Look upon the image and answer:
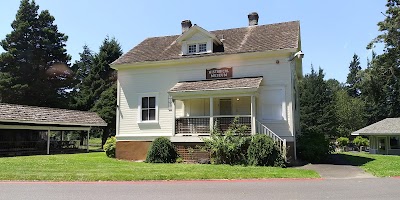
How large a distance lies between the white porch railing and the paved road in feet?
16.4

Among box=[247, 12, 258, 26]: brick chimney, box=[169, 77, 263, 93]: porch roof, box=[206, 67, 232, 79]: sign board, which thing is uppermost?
box=[247, 12, 258, 26]: brick chimney

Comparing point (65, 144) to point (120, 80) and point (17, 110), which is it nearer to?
point (17, 110)

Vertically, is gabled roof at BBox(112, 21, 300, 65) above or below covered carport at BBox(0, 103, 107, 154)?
above

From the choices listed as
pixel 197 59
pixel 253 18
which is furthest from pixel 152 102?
pixel 253 18

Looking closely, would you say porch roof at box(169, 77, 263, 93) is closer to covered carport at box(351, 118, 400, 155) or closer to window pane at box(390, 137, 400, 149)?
covered carport at box(351, 118, 400, 155)

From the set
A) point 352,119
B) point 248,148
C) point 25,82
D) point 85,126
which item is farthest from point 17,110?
point 352,119

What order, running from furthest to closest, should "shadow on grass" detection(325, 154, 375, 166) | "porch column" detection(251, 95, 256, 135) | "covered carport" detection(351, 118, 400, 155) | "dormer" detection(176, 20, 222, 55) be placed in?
"covered carport" detection(351, 118, 400, 155)
"dormer" detection(176, 20, 222, 55)
"shadow on grass" detection(325, 154, 375, 166)
"porch column" detection(251, 95, 256, 135)

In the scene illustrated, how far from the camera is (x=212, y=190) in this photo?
418 inches

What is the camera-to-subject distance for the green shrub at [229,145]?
1802cm

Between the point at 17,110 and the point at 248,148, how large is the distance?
64.2 feet

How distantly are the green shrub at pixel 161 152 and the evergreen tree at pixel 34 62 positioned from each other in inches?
1379

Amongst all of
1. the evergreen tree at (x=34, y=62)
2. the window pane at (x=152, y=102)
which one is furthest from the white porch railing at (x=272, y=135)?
the evergreen tree at (x=34, y=62)

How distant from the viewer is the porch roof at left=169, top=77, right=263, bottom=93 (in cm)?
1909

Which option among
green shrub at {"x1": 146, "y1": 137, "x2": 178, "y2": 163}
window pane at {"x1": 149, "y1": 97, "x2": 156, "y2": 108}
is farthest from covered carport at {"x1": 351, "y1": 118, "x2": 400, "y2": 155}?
green shrub at {"x1": 146, "y1": 137, "x2": 178, "y2": 163}
